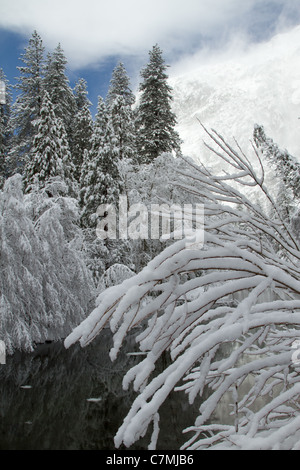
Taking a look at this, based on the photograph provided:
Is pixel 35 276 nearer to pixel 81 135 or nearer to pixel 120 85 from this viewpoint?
pixel 81 135

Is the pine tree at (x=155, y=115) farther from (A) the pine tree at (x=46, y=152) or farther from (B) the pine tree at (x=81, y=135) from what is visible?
(A) the pine tree at (x=46, y=152)

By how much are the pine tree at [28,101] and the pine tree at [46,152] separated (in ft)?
13.4

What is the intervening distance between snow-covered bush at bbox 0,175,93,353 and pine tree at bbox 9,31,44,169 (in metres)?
13.1

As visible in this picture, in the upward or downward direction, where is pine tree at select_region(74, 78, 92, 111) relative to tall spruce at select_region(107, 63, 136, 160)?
upward

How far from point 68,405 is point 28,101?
23514mm

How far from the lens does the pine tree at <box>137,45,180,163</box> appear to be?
81.9 feet

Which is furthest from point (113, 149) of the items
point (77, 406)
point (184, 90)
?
point (184, 90)

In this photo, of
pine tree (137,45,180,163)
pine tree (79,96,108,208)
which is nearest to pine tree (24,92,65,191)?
pine tree (79,96,108,208)

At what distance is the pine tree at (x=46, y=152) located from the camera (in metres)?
20.4

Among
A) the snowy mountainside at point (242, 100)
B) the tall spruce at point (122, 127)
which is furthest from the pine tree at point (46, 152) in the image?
the snowy mountainside at point (242, 100)

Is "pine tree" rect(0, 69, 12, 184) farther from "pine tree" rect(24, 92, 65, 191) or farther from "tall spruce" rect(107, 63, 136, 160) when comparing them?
"tall spruce" rect(107, 63, 136, 160)

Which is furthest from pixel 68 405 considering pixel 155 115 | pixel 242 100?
pixel 242 100
